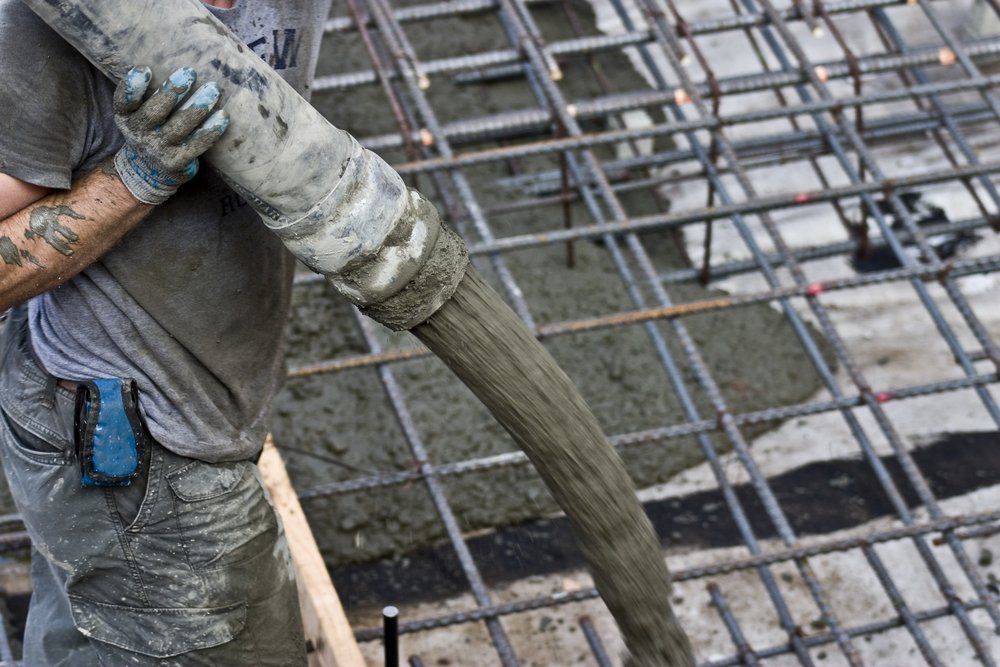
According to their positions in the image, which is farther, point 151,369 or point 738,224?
point 738,224

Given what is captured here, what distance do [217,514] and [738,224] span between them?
8.31ft

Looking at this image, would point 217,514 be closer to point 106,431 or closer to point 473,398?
point 106,431

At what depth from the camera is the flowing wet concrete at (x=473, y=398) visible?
4.46 m

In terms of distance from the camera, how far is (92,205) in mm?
1890

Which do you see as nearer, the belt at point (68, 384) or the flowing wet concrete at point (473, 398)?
the belt at point (68, 384)

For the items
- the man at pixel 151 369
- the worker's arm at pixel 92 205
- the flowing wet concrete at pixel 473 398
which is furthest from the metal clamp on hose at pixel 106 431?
the flowing wet concrete at pixel 473 398

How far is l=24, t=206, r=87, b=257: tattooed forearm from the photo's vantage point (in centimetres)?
190

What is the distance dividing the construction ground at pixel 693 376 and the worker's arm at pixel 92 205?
54.0 inches

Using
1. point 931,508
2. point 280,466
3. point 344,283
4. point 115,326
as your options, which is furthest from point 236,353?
point 931,508

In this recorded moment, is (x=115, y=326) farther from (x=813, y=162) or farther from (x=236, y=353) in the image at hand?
(x=813, y=162)

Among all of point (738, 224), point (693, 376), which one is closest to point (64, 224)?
point (738, 224)

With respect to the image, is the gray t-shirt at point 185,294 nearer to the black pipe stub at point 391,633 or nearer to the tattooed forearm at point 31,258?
the tattooed forearm at point 31,258

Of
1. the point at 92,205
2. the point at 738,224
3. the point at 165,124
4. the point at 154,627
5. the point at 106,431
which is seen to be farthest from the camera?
the point at 738,224

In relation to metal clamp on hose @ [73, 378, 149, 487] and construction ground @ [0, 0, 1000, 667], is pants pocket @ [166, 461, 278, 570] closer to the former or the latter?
metal clamp on hose @ [73, 378, 149, 487]
